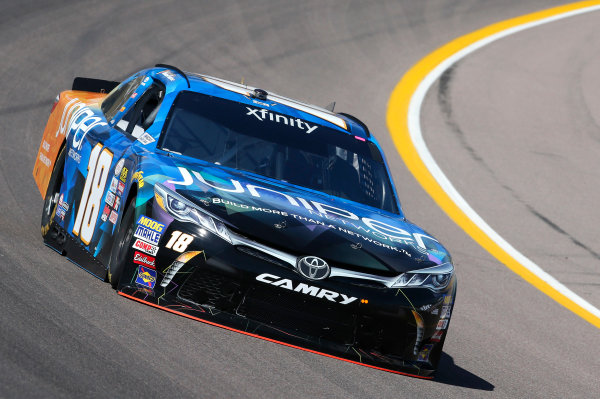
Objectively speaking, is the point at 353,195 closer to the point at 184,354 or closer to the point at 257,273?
the point at 257,273

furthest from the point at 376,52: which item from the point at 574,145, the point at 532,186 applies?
the point at 532,186

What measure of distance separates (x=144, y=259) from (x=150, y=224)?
0.19m

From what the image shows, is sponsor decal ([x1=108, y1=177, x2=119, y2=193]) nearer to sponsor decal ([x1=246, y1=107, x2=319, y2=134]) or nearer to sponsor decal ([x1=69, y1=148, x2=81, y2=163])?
sponsor decal ([x1=69, y1=148, x2=81, y2=163])

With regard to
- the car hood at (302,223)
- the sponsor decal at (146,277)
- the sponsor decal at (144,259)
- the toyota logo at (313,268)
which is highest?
the car hood at (302,223)

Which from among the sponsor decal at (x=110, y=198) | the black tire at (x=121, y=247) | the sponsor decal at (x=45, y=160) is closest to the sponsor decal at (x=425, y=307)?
the black tire at (x=121, y=247)

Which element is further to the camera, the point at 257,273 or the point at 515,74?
the point at 515,74

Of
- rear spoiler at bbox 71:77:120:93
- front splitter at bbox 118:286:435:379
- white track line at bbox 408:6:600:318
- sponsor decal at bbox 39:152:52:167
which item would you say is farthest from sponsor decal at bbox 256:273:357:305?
white track line at bbox 408:6:600:318

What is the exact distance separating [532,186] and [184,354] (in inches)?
333

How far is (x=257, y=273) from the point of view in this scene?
525 cm

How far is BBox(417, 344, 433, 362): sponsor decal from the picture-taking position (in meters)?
5.70

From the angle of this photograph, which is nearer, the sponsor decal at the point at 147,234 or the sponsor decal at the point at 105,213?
the sponsor decal at the point at 147,234

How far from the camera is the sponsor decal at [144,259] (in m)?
5.42

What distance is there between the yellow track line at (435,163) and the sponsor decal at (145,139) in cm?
421

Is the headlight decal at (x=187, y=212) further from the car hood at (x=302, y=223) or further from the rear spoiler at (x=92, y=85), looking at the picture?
the rear spoiler at (x=92, y=85)
